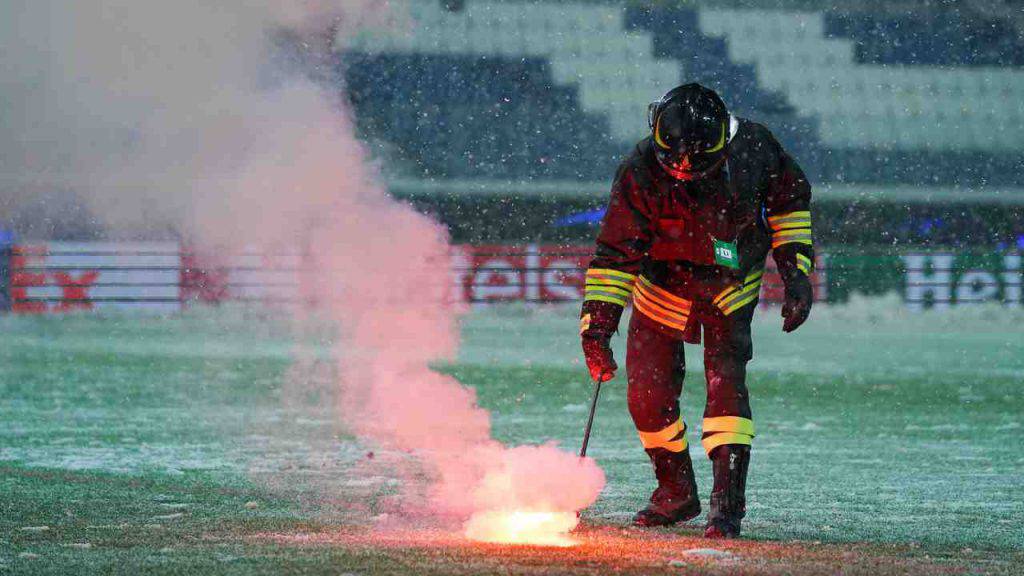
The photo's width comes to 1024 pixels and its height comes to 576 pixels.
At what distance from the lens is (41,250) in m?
22.1

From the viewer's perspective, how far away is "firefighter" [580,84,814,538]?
4539 millimetres

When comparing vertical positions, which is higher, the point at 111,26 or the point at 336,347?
the point at 111,26

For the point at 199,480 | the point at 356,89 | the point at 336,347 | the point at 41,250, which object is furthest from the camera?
the point at 356,89

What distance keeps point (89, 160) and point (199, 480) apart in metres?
13.8

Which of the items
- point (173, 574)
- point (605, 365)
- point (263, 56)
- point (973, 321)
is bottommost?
point (973, 321)

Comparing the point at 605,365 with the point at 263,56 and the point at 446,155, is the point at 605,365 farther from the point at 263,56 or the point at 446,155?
the point at 446,155

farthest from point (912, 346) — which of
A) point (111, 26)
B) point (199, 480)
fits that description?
point (199, 480)

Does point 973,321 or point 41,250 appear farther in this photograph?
point 41,250

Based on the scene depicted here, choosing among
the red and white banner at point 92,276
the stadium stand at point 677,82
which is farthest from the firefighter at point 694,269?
the stadium stand at point 677,82

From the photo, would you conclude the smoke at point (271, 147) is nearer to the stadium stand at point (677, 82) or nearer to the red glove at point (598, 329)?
the red glove at point (598, 329)

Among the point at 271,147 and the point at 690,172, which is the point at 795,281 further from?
the point at 271,147

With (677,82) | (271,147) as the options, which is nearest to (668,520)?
(271,147)

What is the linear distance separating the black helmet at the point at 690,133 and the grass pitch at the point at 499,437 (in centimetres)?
117

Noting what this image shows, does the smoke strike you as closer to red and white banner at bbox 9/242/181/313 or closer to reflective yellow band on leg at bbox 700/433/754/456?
reflective yellow band on leg at bbox 700/433/754/456
